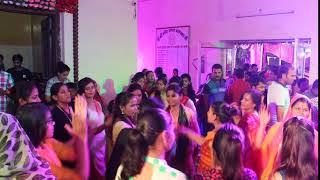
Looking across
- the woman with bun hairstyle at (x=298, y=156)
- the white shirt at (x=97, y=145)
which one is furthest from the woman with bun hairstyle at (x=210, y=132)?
the white shirt at (x=97, y=145)

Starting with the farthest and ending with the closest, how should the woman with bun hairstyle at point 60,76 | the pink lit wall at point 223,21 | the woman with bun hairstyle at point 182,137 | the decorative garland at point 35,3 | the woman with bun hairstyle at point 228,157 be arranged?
the pink lit wall at point 223,21 < the woman with bun hairstyle at point 60,76 < the decorative garland at point 35,3 < the woman with bun hairstyle at point 182,137 < the woman with bun hairstyle at point 228,157

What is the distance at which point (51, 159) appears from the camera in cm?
237

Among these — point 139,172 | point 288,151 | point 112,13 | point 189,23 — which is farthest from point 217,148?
point 189,23

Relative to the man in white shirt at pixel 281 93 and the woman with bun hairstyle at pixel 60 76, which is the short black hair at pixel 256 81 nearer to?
the man in white shirt at pixel 281 93

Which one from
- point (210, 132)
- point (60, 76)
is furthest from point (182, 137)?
point (60, 76)

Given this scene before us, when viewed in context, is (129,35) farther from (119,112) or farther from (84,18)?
(119,112)

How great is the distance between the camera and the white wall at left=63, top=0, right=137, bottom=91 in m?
5.85

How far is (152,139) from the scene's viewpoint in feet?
6.84

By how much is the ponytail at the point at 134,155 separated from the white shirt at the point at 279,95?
117 inches

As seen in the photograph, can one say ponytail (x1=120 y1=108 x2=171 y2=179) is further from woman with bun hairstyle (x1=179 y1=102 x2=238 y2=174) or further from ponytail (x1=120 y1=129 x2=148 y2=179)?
woman with bun hairstyle (x1=179 y1=102 x2=238 y2=174)

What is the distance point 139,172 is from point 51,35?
4202mm

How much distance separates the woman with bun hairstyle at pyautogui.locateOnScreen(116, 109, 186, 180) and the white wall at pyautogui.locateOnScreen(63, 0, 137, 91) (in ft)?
12.6

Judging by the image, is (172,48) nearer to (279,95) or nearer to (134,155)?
(279,95)

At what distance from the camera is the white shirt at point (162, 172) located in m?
1.88
